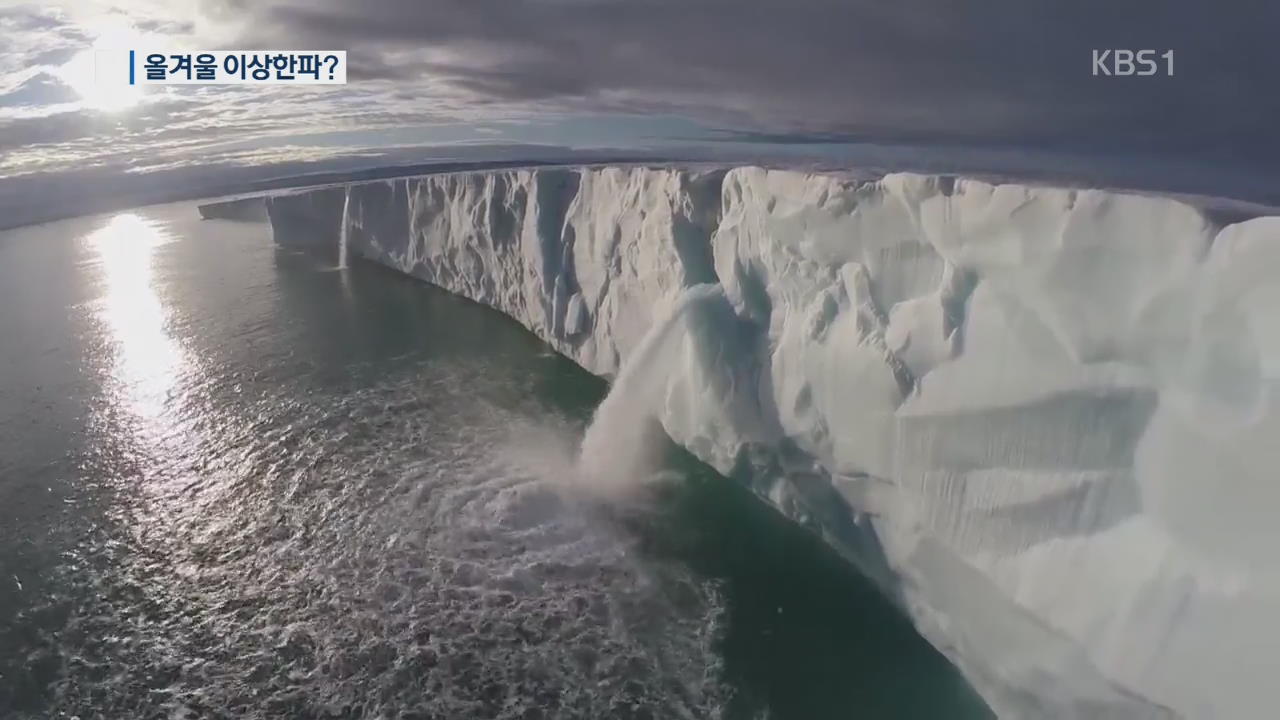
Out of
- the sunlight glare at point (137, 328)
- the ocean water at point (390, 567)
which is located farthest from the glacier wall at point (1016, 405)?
the sunlight glare at point (137, 328)

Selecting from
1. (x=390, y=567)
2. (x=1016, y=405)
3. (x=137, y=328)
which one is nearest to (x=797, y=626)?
(x=1016, y=405)

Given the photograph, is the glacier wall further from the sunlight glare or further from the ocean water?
the sunlight glare

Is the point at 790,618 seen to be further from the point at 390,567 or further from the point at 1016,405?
the point at 390,567

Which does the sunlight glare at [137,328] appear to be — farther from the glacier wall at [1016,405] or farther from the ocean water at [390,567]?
the glacier wall at [1016,405]

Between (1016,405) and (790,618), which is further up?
(1016,405)

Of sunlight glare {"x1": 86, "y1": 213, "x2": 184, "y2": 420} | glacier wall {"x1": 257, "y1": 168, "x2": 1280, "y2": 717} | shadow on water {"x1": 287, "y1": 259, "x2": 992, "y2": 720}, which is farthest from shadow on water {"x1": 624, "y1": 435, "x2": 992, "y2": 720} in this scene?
sunlight glare {"x1": 86, "y1": 213, "x2": 184, "y2": 420}

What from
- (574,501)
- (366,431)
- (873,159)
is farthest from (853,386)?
(366,431)

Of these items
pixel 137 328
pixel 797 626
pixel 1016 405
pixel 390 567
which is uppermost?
pixel 1016 405
